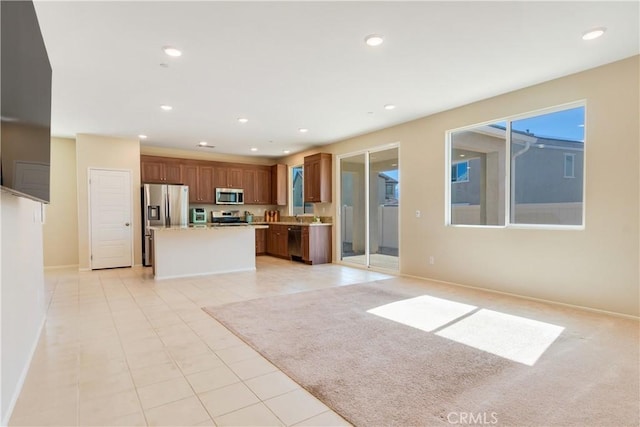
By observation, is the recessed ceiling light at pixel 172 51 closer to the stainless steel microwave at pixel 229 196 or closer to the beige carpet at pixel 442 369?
the beige carpet at pixel 442 369

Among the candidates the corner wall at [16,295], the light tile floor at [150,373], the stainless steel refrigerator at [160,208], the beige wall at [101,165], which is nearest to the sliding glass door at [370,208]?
the light tile floor at [150,373]

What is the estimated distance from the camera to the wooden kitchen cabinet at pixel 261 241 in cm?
884

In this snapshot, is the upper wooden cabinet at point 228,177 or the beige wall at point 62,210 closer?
the beige wall at point 62,210

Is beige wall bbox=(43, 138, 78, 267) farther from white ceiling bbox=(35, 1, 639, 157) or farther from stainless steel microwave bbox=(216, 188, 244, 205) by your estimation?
stainless steel microwave bbox=(216, 188, 244, 205)

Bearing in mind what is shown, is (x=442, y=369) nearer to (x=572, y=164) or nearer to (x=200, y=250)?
(x=572, y=164)

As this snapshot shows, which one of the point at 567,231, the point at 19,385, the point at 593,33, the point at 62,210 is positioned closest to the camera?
the point at 19,385

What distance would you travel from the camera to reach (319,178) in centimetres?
735

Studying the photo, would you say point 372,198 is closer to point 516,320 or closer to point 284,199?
point 284,199

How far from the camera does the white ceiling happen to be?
2.56 m

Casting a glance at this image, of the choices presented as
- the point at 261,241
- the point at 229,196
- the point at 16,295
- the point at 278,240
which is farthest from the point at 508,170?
the point at 229,196

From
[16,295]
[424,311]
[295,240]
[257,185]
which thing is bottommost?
[424,311]

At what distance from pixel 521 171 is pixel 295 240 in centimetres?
488

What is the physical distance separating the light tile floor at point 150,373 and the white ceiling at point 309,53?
2.67 metres

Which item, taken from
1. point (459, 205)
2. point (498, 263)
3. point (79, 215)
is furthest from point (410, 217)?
point (79, 215)
